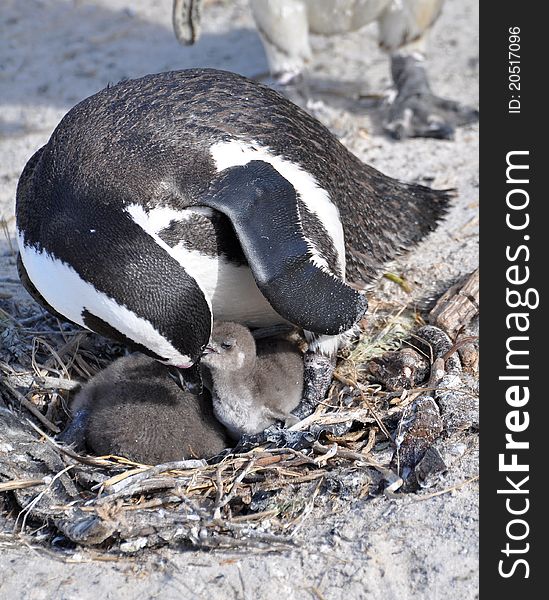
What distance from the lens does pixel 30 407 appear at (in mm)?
3803

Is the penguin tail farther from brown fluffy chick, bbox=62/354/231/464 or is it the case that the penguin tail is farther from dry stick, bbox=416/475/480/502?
dry stick, bbox=416/475/480/502

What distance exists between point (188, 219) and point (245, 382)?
671 millimetres

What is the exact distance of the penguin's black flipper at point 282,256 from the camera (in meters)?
3.21

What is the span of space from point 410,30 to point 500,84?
1.76 m

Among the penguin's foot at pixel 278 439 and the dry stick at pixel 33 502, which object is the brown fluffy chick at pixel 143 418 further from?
the dry stick at pixel 33 502

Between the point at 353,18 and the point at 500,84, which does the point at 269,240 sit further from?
the point at 353,18

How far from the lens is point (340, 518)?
10.1 feet

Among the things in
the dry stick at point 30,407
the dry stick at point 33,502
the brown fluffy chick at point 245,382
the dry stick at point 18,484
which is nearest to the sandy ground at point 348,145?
the dry stick at point 33,502

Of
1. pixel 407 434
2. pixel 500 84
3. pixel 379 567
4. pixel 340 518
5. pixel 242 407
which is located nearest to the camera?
pixel 379 567

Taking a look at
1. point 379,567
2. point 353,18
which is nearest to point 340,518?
point 379,567

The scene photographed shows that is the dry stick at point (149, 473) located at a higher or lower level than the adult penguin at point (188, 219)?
lower

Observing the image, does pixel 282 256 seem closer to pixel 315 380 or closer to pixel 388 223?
pixel 315 380

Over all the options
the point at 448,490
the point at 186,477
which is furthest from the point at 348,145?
the point at 448,490

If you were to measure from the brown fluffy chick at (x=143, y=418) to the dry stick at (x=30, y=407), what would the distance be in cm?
10
